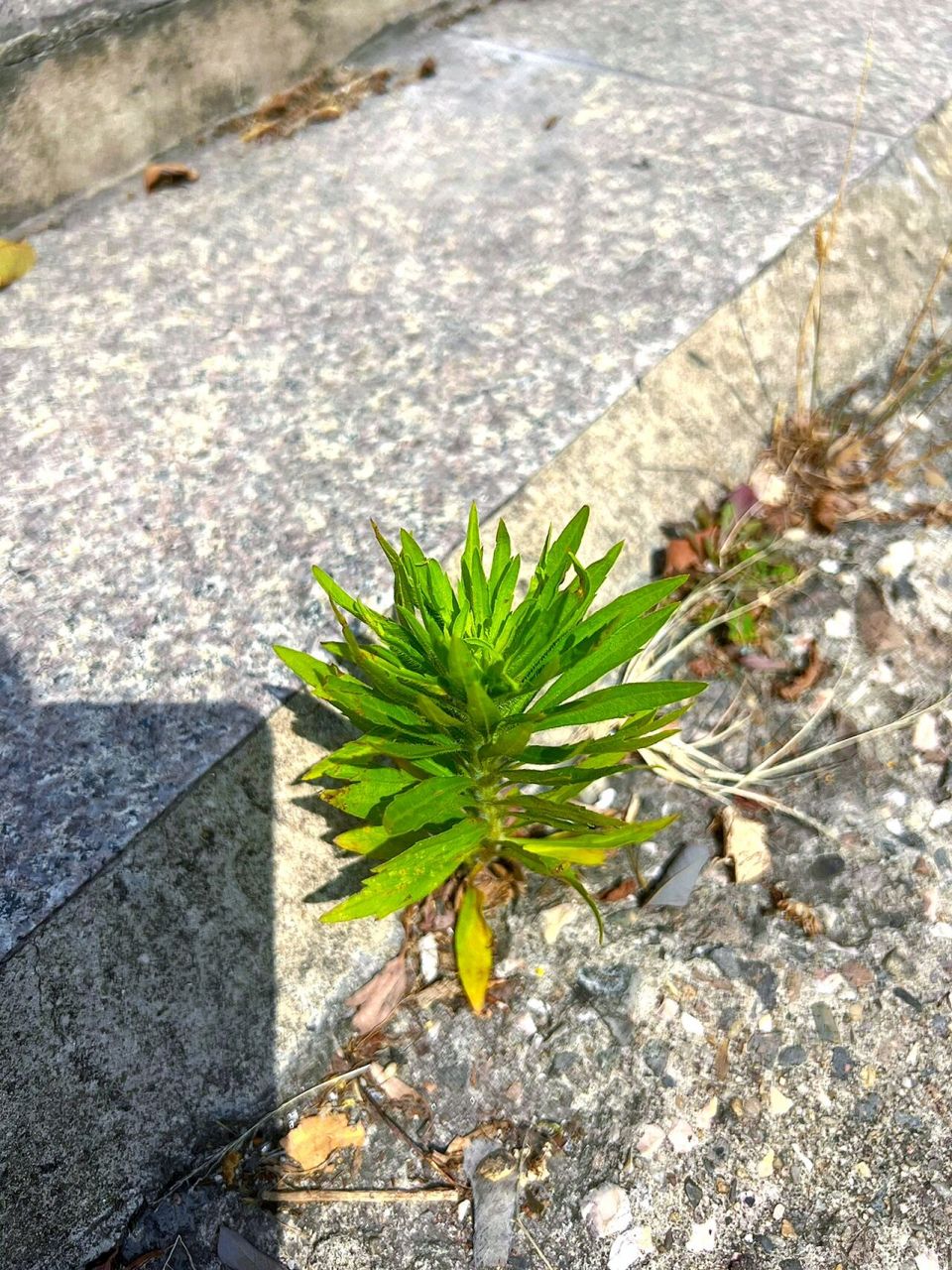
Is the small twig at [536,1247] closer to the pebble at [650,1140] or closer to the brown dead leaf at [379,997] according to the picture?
the pebble at [650,1140]

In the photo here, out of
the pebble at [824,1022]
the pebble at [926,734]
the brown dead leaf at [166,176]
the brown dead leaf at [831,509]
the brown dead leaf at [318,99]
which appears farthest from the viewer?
the brown dead leaf at [318,99]

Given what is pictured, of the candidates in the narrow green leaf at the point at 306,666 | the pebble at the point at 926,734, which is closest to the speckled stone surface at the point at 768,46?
the pebble at the point at 926,734

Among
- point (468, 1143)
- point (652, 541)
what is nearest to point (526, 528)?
point (652, 541)

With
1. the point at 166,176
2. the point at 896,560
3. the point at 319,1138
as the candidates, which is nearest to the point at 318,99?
the point at 166,176

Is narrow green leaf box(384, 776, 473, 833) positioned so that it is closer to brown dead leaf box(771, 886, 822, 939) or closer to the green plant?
the green plant

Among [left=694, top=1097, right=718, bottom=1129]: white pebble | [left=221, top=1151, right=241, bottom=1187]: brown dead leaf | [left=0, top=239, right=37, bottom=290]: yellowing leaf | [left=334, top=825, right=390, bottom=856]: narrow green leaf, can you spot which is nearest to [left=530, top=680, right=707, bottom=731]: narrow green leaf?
[left=334, top=825, right=390, bottom=856]: narrow green leaf

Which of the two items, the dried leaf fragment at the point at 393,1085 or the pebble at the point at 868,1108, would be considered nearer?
the pebble at the point at 868,1108

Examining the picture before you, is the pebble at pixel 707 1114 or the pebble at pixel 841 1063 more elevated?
the pebble at pixel 707 1114
